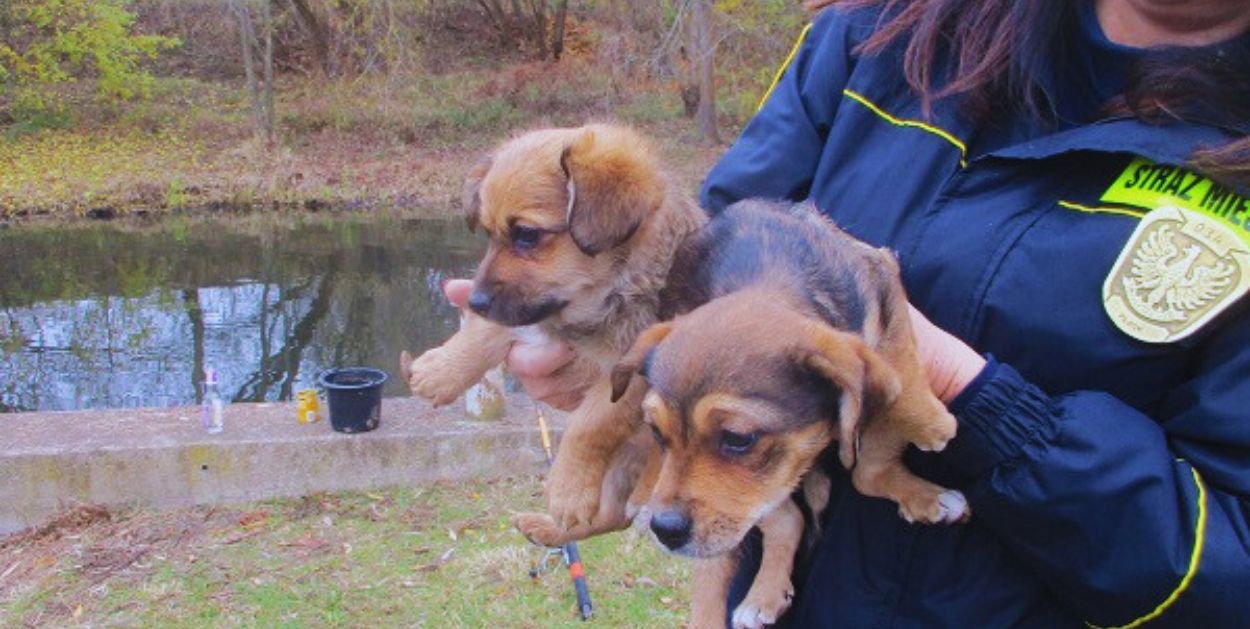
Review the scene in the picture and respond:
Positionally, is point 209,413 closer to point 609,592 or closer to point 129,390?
point 609,592

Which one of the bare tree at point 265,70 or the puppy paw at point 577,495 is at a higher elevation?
the puppy paw at point 577,495

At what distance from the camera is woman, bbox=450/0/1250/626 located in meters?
1.62

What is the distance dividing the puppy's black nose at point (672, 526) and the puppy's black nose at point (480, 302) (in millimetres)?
1035

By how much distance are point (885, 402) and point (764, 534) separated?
57 centimetres

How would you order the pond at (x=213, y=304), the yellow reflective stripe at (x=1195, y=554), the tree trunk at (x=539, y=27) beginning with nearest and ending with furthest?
the yellow reflective stripe at (x=1195, y=554), the pond at (x=213, y=304), the tree trunk at (x=539, y=27)

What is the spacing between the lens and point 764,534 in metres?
2.24

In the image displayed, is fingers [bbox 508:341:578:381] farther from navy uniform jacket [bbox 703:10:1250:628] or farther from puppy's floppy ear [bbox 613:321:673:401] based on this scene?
navy uniform jacket [bbox 703:10:1250:628]

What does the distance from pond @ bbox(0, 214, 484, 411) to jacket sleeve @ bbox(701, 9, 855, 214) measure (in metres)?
8.84

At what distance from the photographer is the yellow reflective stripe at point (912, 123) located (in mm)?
1889

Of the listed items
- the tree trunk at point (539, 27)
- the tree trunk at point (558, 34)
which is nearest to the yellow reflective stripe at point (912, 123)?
the tree trunk at point (558, 34)

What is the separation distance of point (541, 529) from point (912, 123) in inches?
51.6

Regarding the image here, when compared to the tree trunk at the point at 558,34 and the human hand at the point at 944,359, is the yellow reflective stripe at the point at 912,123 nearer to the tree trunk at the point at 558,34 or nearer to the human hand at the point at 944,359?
the human hand at the point at 944,359

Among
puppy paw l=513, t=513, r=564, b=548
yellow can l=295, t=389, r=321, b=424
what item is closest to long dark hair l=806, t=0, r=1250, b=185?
puppy paw l=513, t=513, r=564, b=548

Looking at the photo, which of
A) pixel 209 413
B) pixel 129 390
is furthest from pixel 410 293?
pixel 209 413
